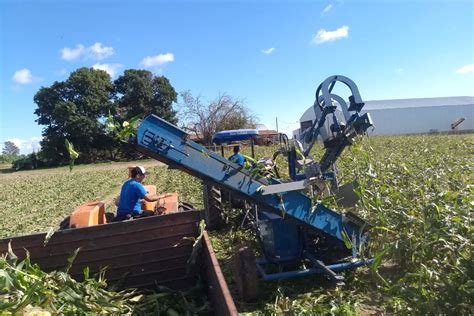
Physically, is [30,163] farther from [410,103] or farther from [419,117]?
[410,103]

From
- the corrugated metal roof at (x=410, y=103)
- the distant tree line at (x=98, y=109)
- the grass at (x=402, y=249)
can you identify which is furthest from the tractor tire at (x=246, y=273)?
the corrugated metal roof at (x=410, y=103)

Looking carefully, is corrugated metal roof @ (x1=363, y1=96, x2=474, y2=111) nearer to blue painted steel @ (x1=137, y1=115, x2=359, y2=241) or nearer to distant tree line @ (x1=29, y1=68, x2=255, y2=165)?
distant tree line @ (x1=29, y1=68, x2=255, y2=165)

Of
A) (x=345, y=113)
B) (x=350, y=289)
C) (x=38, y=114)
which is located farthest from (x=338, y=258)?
(x=38, y=114)

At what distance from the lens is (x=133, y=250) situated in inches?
142

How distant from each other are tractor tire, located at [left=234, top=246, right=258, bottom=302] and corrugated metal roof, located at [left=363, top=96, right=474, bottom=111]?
53327 mm

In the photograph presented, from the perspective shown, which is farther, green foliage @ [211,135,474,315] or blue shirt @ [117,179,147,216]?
blue shirt @ [117,179,147,216]

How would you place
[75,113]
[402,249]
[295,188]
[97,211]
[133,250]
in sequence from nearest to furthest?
[402,249] → [133,250] → [295,188] → [97,211] → [75,113]

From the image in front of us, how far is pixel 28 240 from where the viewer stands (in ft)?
11.3

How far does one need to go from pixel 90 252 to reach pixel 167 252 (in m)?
0.75

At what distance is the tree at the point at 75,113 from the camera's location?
120 ft

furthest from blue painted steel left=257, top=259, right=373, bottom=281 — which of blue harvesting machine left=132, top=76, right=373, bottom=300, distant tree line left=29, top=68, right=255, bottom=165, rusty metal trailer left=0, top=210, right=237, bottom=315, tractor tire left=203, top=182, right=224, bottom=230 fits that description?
distant tree line left=29, top=68, right=255, bottom=165

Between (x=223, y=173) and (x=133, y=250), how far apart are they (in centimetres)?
121

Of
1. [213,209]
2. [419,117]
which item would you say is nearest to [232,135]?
[213,209]

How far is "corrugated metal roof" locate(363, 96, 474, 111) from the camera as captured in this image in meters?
54.2
